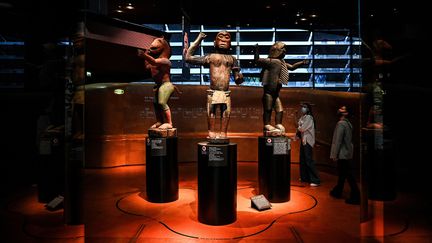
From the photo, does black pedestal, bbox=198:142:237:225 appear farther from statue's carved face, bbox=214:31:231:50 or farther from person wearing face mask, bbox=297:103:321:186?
person wearing face mask, bbox=297:103:321:186

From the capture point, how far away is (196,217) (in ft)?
12.8

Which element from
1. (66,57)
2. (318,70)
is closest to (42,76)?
(66,57)

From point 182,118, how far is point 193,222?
12.3 ft

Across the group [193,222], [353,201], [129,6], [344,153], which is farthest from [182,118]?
[353,201]

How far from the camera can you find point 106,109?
670cm

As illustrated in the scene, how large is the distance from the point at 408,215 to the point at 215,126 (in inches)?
83.5

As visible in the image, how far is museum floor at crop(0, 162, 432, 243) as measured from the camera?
2.10 metres

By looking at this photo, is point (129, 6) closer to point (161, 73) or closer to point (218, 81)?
point (161, 73)

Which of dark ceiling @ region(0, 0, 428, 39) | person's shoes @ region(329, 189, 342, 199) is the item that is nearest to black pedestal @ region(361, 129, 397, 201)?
dark ceiling @ region(0, 0, 428, 39)

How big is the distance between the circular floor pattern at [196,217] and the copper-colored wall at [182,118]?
81.1 inches

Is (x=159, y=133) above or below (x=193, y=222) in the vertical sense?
above

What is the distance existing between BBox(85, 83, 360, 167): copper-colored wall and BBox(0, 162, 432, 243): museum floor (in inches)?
66.8

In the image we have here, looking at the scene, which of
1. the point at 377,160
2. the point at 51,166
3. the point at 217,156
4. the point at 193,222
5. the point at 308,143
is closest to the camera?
the point at 51,166

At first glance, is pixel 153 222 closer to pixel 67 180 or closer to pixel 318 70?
pixel 67 180
